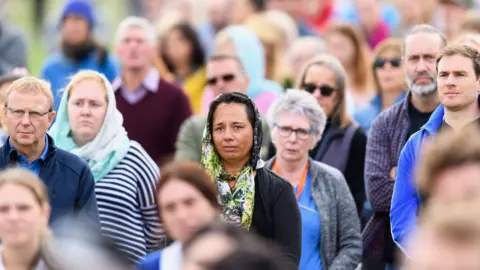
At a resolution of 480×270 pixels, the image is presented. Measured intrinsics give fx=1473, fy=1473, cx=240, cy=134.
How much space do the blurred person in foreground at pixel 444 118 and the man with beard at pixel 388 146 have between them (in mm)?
829

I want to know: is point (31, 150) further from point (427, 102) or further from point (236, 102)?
point (427, 102)

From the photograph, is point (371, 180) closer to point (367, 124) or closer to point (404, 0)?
point (367, 124)

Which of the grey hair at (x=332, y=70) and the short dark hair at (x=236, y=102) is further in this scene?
the grey hair at (x=332, y=70)

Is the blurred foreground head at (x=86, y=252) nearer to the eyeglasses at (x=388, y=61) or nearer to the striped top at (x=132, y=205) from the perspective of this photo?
the striped top at (x=132, y=205)

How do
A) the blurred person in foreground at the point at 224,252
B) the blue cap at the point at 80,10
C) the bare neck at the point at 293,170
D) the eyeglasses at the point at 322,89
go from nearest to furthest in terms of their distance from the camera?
the blurred person in foreground at the point at 224,252, the bare neck at the point at 293,170, the eyeglasses at the point at 322,89, the blue cap at the point at 80,10

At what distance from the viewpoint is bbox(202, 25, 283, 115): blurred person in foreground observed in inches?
514

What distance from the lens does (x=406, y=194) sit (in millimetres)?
9062

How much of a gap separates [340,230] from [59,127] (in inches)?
82.5

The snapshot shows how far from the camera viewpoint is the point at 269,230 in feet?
29.6

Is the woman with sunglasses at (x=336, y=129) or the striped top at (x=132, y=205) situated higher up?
the woman with sunglasses at (x=336, y=129)

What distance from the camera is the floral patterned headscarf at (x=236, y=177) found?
356 inches

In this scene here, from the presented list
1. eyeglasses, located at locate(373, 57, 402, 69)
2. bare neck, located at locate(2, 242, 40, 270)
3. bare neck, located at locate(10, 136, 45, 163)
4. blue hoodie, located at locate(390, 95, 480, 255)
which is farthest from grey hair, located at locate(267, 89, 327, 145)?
bare neck, located at locate(2, 242, 40, 270)

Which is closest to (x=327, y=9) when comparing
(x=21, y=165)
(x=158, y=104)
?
(x=158, y=104)

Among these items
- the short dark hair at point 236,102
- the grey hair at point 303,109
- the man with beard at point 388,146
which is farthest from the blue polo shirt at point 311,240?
the short dark hair at point 236,102
